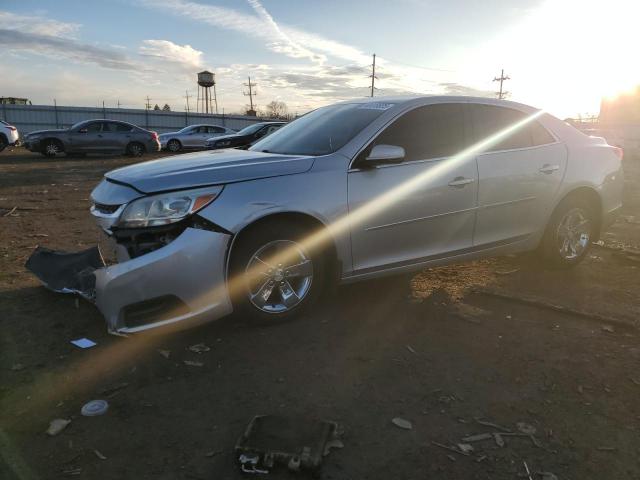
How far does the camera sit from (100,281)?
3270 millimetres

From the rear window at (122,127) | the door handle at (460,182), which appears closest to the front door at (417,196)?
the door handle at (460,182)

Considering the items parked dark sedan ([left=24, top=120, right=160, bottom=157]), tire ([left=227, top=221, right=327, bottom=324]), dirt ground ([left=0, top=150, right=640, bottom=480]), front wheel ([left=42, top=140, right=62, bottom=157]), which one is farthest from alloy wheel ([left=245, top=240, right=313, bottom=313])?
front wheel ([left=42, top=140, right=62, bottom=157])

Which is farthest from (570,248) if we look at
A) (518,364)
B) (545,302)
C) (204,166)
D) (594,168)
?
(204,166)

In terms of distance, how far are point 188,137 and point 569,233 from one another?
23.7 metres

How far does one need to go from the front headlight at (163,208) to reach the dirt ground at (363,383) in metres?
0.86

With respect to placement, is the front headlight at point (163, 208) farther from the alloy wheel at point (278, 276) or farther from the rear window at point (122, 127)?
the rear window at point (122, 127)

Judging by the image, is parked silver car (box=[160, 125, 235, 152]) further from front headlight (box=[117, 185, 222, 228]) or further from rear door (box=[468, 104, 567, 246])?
front headlight (box=[117, 185, 222, 228])

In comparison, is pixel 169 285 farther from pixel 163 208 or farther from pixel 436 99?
pixel 436 99

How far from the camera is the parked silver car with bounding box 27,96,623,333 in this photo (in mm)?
3311

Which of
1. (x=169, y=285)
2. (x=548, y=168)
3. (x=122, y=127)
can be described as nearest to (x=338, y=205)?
(x=169, y=285)

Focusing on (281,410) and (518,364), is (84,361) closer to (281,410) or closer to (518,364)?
(281,410)

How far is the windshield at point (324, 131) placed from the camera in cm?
409

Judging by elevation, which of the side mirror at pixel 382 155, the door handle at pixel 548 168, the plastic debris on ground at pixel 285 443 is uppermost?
the side mirror at pixel 382 155

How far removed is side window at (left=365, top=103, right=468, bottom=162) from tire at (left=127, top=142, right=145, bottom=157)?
1943cm
